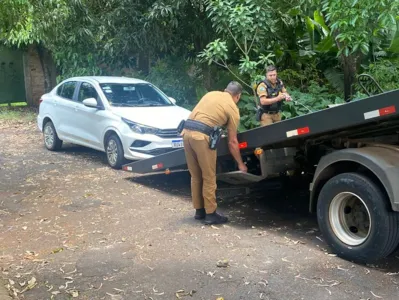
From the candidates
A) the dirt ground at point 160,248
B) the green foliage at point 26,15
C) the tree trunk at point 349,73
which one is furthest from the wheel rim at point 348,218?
the tree trunk at point 349,73

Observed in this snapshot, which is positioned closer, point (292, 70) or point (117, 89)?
point (117, 89)

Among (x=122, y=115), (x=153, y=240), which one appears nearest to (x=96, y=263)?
(x=153, y=240)

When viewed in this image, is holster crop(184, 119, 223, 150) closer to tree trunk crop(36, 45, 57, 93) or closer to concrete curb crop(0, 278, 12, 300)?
concrete curb crop(0, 278, 12, 300)

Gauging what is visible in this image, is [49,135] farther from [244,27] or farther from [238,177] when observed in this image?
[238,177]

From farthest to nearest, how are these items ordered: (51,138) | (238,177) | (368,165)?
(51,138) < (238,177) < (368,165)

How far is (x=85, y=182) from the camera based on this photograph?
8.90 metres

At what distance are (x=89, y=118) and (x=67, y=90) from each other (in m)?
1.42

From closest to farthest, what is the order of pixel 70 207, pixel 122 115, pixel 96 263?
1. pixel 96 263
2. pixel 70 207
3. pixel 122 115

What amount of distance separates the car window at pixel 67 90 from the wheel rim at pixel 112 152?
6.37ft

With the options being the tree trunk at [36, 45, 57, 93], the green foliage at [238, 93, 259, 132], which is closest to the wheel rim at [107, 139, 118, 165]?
the green foliage at [238, 93, 259, 132]

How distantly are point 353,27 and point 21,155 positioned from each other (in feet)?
26.1

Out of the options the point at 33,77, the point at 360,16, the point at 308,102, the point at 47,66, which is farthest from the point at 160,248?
the point at 33,77

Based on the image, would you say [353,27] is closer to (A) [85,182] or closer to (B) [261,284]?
(B) [261,284]

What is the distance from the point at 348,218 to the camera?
17.0 feet
